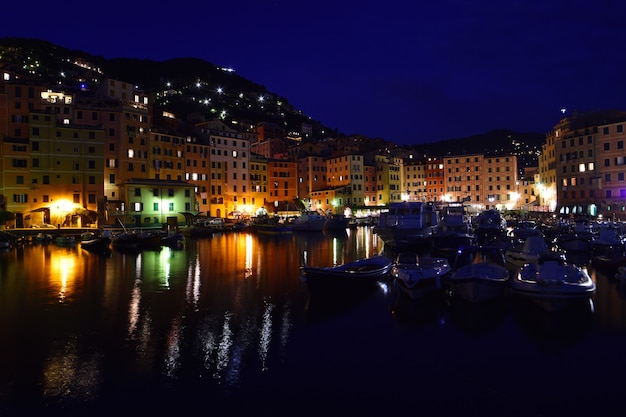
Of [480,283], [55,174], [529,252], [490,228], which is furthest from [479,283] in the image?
[55,174]

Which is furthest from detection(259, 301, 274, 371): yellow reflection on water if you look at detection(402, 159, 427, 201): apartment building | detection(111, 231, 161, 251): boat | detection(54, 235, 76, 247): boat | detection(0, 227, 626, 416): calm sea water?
detection(402, 159, 427, 201): apartment building

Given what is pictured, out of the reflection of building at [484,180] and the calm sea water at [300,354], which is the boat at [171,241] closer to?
the calm sea water at [300,354]

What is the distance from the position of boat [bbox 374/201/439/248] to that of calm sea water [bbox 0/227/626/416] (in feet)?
64.5

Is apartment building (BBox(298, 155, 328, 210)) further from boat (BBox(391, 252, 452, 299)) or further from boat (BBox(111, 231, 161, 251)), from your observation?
boat (BBox(391, 252, 452, 299))

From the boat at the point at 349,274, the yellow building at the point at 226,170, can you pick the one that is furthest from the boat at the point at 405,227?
the yellow building at the point at 226,170

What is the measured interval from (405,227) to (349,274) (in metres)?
23.1

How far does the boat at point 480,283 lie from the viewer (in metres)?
17.1

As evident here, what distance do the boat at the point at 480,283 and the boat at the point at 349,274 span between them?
4062 millimetres

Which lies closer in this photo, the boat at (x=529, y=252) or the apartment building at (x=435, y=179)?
the boat at (x=529, y=252)

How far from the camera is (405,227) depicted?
41688mm

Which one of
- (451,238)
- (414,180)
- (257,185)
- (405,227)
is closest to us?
(451,238)

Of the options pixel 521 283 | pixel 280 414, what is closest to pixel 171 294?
A: pixel 280 414

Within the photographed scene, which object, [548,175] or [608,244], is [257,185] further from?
[608,244]

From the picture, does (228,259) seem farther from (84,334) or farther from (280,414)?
(280,414)
